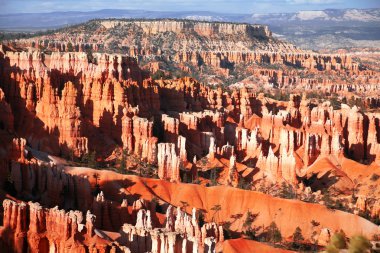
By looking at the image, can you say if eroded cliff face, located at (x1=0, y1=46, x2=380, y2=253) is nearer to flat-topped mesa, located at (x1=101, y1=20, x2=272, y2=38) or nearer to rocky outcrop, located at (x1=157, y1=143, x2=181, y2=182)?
rocky outcrop, located at (x1=157, y1=143, x2=181, y2=182)

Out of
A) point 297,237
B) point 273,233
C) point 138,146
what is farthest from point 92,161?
point 297,237

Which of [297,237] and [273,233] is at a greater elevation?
[273,233]

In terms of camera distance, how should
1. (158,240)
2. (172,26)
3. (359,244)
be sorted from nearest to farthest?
1. (359,244)
2. (158,240)
3. (172,26)

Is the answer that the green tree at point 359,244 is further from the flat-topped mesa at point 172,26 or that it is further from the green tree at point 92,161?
the flat-topped mesa at point 172,26

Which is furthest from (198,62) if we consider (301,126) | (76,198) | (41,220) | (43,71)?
(41,220)

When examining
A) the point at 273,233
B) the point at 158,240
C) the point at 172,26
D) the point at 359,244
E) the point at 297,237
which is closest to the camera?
the point at 359,244

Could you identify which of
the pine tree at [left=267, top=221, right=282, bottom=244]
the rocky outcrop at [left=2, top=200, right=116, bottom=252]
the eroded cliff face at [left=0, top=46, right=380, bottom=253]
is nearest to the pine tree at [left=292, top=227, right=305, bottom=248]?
the pine tree at [left=267, top=221, right=282, bottom=244]

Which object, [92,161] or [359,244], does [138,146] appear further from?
[359,244]

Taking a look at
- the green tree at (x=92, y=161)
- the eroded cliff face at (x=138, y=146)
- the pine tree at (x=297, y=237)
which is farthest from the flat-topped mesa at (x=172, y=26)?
the pine tree at (x=297, y=237)

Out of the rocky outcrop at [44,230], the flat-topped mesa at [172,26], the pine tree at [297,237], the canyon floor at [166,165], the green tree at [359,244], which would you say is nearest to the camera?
the green tree at [359,244]
